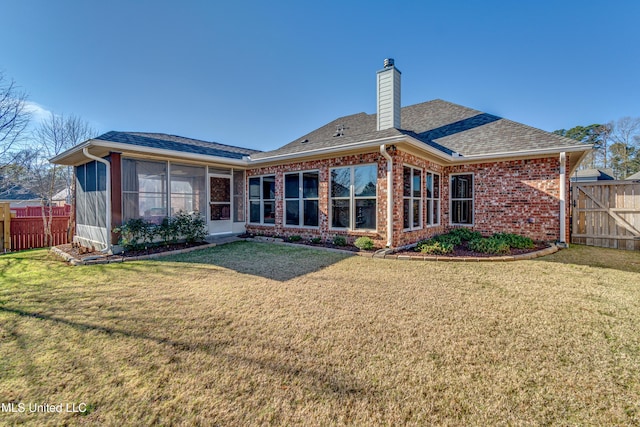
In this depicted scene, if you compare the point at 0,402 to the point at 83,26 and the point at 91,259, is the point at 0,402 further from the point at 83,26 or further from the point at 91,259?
the point at 83,26

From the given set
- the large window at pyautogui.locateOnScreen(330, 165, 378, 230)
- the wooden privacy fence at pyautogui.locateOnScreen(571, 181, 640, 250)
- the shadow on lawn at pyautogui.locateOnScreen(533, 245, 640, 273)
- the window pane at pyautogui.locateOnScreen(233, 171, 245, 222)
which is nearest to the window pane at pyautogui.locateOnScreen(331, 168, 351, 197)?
the large window at pyautogui.locateOnScreen(330, 165, 378, 230)

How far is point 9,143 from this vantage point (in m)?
10.0

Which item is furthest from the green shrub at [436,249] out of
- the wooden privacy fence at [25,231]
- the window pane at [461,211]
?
the wooden privacy fence at [25,231]

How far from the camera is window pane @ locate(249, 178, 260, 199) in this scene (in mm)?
10219

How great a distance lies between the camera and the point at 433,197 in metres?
9.17

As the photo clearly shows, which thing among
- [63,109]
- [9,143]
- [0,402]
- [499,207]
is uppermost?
[63,109]

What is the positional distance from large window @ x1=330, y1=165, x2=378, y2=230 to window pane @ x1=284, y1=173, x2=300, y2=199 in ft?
4.55

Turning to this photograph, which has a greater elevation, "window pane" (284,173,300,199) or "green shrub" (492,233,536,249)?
"window pane" (284,173,300,199)

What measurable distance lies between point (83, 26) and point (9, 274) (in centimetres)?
912

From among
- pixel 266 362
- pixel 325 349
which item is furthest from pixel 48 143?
pixel 325 349

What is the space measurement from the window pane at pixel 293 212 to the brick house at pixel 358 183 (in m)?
0.04

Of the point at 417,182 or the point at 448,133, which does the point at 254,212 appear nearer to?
the point at 417,182

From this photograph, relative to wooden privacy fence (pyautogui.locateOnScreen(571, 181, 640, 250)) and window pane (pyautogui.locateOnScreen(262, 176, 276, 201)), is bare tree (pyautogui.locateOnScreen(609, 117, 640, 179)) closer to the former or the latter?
wooden privacy fence (pyautogui.locateOnScreen(571, 181, 640, 250))

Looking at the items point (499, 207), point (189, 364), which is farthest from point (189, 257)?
point (499, 207)
